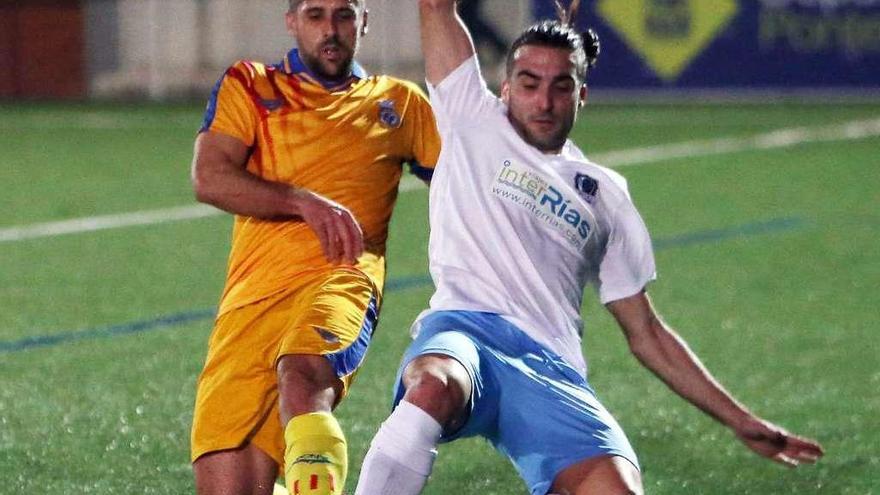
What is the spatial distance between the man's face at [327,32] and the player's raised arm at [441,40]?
55 centimetres

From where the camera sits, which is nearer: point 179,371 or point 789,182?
point 179,371

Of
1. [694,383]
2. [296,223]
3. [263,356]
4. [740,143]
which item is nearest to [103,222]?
[296,223]

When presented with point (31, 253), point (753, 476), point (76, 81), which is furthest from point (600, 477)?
point (76, 81)

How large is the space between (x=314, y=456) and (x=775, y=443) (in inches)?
46.4

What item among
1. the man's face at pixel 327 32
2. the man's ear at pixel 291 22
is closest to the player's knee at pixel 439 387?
the man's face at pixel 327 32

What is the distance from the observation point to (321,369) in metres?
4.88

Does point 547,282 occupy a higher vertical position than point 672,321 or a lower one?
higher

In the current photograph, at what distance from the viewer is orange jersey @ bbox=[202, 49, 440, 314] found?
17.6ft

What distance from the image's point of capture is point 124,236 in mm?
11992

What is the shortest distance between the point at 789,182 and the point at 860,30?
336 inches

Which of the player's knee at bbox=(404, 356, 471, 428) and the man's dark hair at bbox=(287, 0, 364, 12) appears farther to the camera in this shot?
the man's dark hair at bbox=(287, 0, 364, 12)

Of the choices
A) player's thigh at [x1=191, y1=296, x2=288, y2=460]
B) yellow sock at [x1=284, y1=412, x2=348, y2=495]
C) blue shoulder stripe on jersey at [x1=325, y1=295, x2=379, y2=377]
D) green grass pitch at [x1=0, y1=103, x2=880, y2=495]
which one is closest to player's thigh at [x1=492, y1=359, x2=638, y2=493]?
yellow sock at [x1=284, y1=412, x2=348, y2=495]

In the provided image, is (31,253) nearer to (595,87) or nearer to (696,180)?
(696,180)

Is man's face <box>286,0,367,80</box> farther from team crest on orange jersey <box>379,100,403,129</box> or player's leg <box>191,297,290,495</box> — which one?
player's leg <box>191,297,290,495</box>
